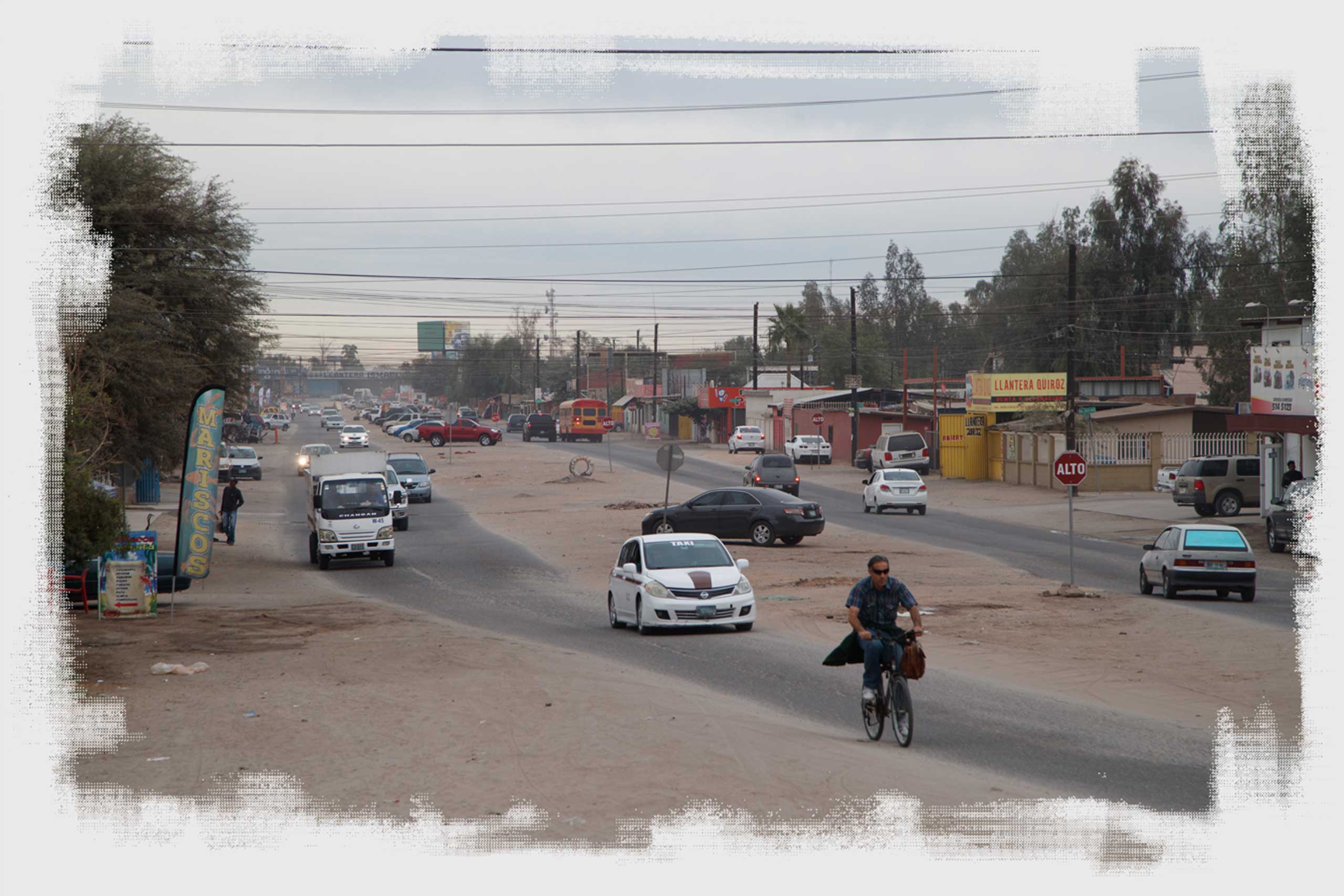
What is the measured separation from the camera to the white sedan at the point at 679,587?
18859 millimetres

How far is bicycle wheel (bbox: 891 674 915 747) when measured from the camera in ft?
36.4

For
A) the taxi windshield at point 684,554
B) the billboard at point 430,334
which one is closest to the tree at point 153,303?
the taxi windshield at point 684,554

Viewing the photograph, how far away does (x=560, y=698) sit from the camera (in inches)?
523

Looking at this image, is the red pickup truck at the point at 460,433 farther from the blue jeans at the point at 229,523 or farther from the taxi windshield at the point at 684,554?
A: the taxi windshield at the point at 684,554

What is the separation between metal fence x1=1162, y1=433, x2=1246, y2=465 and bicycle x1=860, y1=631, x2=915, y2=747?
44.9m

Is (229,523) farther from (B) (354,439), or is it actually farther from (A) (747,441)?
(A) (747,441)

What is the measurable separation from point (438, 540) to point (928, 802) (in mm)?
28798

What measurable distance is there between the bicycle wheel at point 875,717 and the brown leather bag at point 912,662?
0.51 metres

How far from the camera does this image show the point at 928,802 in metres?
9.01

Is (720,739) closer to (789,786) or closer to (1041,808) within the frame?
(789,786)

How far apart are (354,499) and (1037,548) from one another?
57.5 feet

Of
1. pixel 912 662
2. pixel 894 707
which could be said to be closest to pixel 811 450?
pixel 894 707

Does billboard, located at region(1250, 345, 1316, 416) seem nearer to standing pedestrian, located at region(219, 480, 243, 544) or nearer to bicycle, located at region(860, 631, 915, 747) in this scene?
bicycle, located at region(860, 631, 915, 747)

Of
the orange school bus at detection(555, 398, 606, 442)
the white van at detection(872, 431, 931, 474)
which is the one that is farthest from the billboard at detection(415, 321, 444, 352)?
the white van at detection(872, 431, 931, 474)
